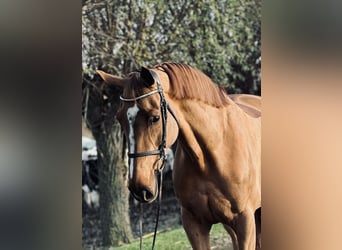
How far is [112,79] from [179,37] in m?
0.51

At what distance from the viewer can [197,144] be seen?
10.2 feet

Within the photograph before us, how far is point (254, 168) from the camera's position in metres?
3.22

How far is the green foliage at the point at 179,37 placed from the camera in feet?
10.3

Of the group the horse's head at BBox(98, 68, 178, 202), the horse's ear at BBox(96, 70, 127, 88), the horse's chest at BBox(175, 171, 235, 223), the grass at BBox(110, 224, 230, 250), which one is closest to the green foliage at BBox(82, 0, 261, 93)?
the horse's ear at BBox(96, 70, 127, 88)

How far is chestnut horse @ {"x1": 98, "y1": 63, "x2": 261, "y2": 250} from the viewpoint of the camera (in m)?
3.01

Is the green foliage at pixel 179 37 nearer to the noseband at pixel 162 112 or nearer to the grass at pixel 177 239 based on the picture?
the noseband at pixel 162 112

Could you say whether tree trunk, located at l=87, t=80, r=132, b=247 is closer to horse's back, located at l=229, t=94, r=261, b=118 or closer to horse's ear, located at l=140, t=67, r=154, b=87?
horse's ear, located at l=140, t=67, r=154, b=87

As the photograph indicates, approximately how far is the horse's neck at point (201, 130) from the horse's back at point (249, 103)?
0.12 meters

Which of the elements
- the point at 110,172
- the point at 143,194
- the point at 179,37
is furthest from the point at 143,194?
the point at 179,37

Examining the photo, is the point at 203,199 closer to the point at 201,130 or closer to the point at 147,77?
the point at 201,130

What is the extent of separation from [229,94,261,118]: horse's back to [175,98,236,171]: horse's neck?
0.39 ft
